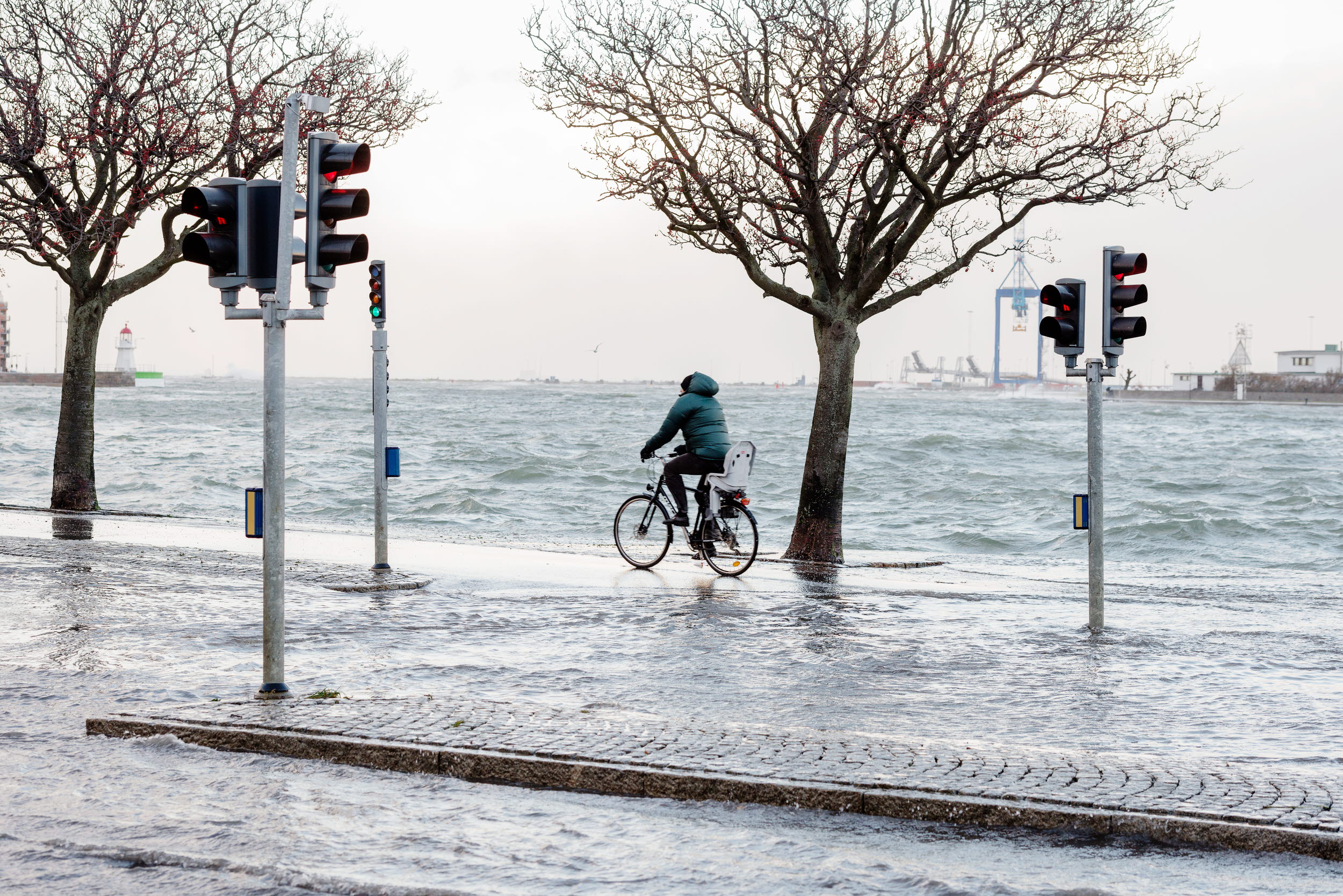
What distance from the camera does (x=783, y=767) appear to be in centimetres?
603

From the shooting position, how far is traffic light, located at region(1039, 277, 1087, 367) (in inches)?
439

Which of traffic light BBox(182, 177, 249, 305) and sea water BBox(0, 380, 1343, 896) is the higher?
traffic light BBox(182, 177, 249, 305)

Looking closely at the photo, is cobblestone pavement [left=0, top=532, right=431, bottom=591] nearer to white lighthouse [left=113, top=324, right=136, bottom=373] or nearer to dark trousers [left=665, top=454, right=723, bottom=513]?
dark trousers [left=665, top=454, right=723, bottom=513]

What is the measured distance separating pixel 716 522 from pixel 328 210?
7.77 meters

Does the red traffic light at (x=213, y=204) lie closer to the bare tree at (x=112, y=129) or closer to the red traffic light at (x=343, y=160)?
the red traffic light at (x=343, y=160)

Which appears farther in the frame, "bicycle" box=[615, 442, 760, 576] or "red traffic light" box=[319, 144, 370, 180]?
"bicycle" box=[615, 442, 760, 576]

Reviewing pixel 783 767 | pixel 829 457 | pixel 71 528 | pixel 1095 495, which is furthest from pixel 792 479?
pixel 783 767

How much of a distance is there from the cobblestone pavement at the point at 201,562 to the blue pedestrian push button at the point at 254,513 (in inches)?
200

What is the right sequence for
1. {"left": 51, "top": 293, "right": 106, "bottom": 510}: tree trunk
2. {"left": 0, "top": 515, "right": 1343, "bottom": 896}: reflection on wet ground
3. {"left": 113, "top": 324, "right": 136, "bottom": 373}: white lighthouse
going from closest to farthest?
{"left": 0, "top": 515, "right": 1343, "bottom": 896}: reflection on wet ground
{"left": 51, "top": 293, "right": 106, "bottom": 510}: tree trunk
{"left": 113, "top": 324, "right": 136, "bottom": 373}: white lighthouse

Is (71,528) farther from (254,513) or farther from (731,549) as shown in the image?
(254,513)

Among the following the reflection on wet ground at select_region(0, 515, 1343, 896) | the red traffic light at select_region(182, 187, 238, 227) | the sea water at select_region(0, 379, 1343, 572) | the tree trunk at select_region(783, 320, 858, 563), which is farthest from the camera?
the sea water at select_region(0, 379, 1343, 572)

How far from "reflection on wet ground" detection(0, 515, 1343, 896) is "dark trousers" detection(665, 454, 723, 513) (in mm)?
868

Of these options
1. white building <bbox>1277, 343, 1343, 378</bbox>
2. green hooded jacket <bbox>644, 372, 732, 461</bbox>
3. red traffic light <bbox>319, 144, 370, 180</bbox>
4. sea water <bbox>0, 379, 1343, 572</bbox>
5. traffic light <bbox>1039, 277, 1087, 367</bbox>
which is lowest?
sea water <bbox>0, 379, 1343, 572</bbox>

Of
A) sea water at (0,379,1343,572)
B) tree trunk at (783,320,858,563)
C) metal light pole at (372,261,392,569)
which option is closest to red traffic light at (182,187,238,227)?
metal light pole at (372,261,392,569)
